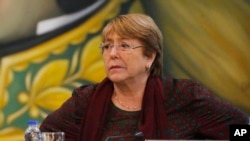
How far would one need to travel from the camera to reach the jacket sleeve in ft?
6.97

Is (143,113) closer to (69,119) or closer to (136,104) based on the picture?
(136,104)

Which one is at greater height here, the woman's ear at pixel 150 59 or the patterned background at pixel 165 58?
the patterned background at pixel 165 58

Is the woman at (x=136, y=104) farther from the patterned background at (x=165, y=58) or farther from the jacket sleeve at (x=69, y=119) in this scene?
the patterned background at (x=165, y=58)

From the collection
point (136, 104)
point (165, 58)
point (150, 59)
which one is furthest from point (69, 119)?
point (165, 58)

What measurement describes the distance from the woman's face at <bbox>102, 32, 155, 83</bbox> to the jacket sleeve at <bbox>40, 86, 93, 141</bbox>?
0.18 m

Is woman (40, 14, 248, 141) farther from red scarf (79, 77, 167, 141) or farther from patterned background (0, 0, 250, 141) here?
patterned background (0, 0, 250, 141)

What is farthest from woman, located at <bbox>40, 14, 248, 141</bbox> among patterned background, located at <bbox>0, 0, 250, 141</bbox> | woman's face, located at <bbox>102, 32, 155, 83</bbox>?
patterned background, located at <bbox>0, 0, 250, 141</bbox>

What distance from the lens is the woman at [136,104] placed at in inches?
82.1

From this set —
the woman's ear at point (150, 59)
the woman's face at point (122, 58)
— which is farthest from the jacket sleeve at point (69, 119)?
the woman's ear at point (150, 59)

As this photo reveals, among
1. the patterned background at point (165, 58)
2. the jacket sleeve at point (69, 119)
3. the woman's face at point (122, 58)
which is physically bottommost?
the jacket sleeve at point (69, 119)

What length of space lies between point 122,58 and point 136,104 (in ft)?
0.72

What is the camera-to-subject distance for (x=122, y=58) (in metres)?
2.10

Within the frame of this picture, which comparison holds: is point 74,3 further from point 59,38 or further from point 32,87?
point 32,87

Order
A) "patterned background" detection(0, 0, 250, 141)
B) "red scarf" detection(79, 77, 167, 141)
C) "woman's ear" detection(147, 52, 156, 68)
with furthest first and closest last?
"patterned background" detection(0, 0, 250, 141), "woman's ear" detection(147, 52, 156, 68), "red scarf" detection(79, 77, 167, 141)
